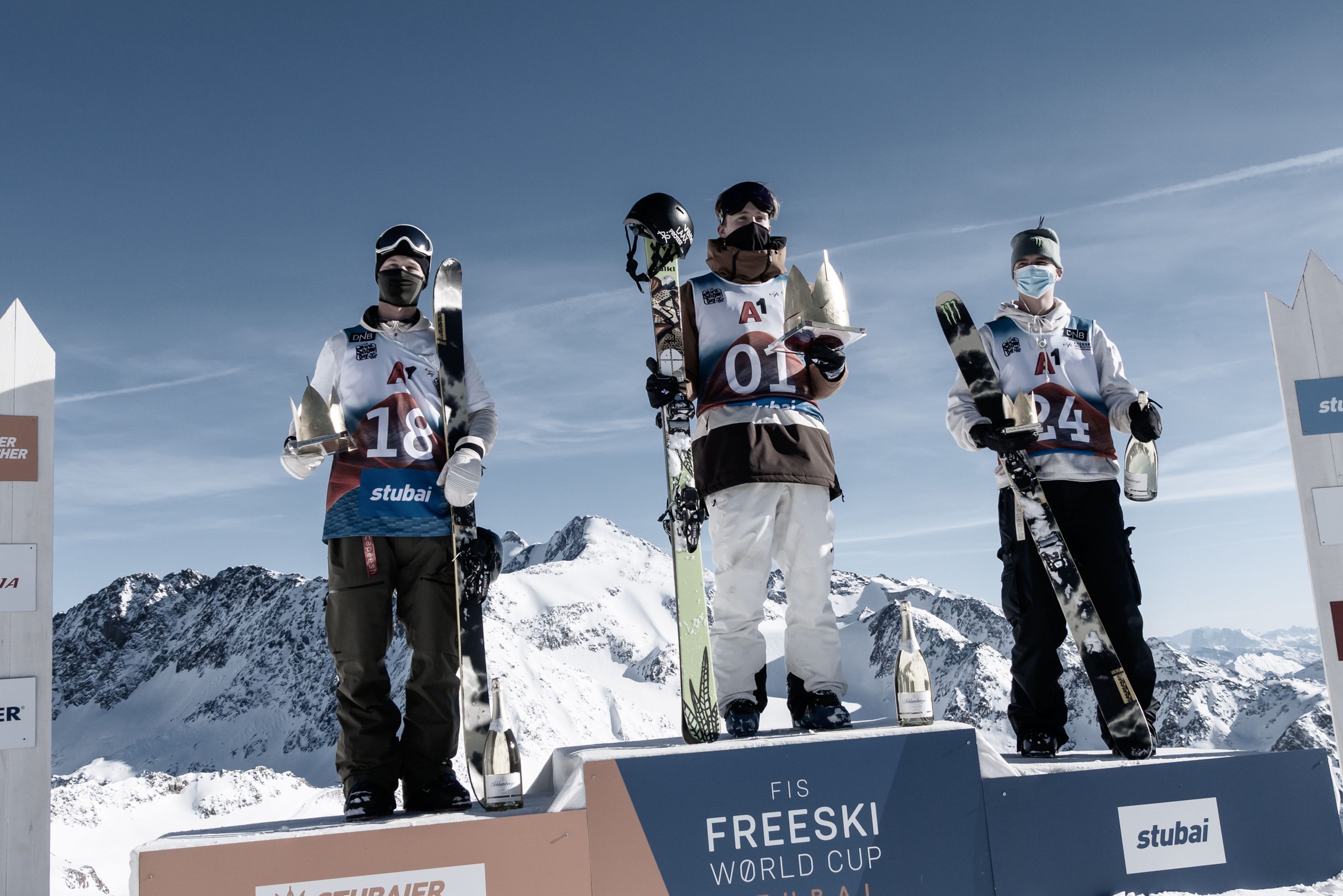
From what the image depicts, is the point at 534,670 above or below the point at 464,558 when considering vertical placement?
below

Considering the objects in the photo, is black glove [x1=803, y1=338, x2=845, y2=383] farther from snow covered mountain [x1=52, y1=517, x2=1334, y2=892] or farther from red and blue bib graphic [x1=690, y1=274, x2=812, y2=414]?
snow covered mountain [x1=52, y1=517, x2=1334, y2=892]

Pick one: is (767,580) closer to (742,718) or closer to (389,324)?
(742,718)

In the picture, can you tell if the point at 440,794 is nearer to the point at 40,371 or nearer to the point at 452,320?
the point at 452,320

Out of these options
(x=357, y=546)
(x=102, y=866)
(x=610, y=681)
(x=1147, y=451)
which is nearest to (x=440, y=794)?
(x=357, y=546)

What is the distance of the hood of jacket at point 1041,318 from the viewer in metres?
4.53

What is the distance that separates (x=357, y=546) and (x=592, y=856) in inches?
59.6

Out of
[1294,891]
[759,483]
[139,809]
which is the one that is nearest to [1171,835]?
[1294,891]

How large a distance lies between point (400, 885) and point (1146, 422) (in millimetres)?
3697

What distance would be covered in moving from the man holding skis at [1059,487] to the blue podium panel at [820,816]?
0.96 meters

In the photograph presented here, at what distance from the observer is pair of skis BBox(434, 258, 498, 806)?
141 inches

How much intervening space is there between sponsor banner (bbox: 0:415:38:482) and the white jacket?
402 cm

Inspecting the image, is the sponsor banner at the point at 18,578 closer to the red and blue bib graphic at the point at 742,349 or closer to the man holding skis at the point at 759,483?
the man holding skis at the point at 759,483

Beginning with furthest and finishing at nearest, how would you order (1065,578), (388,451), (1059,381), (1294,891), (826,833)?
(1059,381)
(1065,578)
(388,451)
(1294,891)
(826,833)

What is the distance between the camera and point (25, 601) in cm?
369
